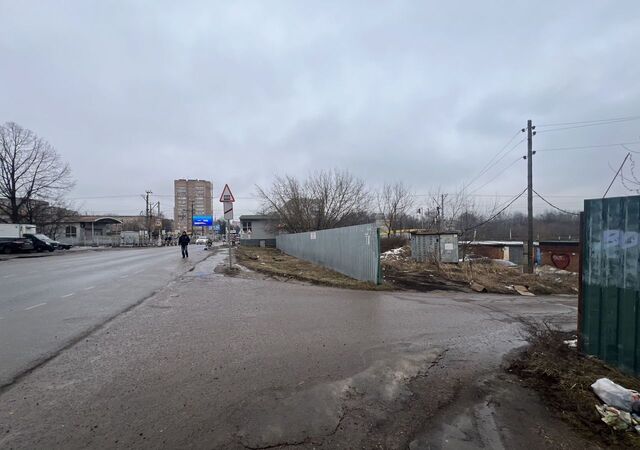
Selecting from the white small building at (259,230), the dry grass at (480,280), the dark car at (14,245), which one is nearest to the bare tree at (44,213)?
the dark car at (14,245)

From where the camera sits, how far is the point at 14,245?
115 feet

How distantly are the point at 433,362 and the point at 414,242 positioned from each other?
21217 millimetres

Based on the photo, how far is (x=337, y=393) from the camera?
4.07 m

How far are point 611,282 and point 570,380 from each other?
1316mm

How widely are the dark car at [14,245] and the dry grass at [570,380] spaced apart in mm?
42823

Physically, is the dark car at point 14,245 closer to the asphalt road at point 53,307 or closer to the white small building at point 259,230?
the white small building at point 259,230

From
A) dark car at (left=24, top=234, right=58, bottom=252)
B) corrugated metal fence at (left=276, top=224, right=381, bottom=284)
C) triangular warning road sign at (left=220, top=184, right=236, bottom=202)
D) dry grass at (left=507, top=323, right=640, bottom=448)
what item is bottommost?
dark car at (left=24, top=234, right=58, bottom=252)

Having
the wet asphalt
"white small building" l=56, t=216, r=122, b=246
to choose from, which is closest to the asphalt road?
the wet asphalt

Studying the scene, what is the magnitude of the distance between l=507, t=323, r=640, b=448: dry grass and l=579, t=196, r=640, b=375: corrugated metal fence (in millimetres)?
240

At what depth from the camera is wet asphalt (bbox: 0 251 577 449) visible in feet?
10.6

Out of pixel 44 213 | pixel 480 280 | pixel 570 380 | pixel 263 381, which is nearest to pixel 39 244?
pixel 44 213

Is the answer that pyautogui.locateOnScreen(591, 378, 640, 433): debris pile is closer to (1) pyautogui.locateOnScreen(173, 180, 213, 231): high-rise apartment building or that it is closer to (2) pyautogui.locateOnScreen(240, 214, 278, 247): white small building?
(2) pyautogui.locateOnScreen(240, 214, 278, 247): white small building

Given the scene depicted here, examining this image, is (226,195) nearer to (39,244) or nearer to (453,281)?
(453,281)

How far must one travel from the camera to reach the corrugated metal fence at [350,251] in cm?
1275
